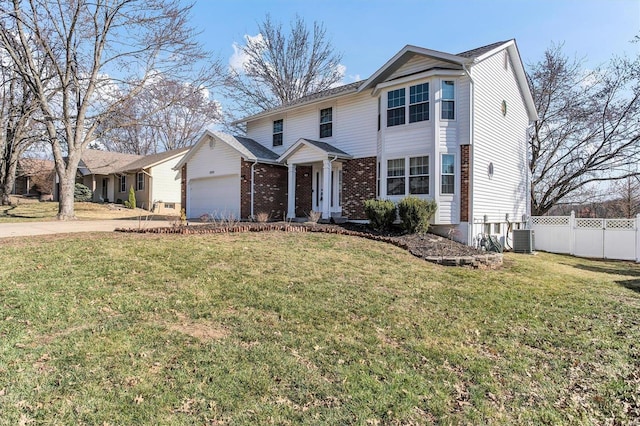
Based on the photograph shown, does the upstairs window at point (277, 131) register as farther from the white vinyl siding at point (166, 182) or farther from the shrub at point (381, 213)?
the white vinyl siding at point (166, 182)

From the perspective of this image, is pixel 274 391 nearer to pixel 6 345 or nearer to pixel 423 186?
pixel 6 345

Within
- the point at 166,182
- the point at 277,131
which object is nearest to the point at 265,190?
the point at 277,131

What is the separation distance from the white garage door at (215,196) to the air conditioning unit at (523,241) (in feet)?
37.2

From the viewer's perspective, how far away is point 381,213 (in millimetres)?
11922

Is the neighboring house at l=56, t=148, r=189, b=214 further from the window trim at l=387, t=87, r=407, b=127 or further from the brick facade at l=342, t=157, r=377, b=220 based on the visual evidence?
the window trim at l=387, t=87, r=407, b=127

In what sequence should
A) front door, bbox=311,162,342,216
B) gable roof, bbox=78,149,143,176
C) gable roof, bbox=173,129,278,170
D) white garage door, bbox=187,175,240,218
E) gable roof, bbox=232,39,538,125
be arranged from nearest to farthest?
gable roof, bbox=232,39,538,125
front door, bbox=311,162,342,216
gable roof, bbox=173,129,278,170
white garage door, bbox=187,175,240,218
gable roof, bbox=78,149,143,176

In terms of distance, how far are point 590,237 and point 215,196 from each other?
1621 cm

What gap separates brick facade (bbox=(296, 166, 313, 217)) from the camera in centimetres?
1644

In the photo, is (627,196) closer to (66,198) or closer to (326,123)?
(326,123)

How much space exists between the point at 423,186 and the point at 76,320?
10.8 meters

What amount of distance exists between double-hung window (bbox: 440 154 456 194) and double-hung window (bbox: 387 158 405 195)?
1.38 m

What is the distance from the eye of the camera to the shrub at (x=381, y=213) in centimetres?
1195

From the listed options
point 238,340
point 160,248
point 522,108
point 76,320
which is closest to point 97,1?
point 160,248

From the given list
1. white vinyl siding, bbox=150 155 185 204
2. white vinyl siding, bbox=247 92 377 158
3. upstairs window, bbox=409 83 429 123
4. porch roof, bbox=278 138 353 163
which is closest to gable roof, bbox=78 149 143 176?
white vinyl siding, bbox=150 155 185 204
